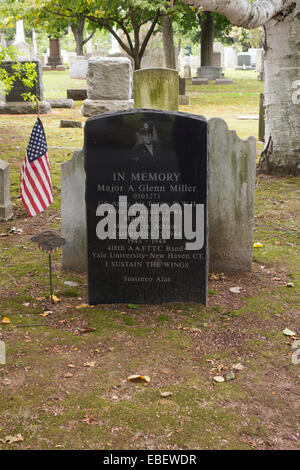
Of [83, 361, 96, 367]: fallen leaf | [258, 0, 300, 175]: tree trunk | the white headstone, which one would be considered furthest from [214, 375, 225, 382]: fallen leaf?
the white headstone

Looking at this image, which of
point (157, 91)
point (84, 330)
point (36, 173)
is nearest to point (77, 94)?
point (157, 91)

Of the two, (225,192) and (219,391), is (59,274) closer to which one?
(225,192)

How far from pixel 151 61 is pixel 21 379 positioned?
24677 millimetres

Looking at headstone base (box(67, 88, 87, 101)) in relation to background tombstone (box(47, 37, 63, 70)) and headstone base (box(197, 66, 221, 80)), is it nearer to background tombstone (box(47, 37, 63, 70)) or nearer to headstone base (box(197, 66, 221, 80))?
headstone base (box(197, 66, 221, 80))

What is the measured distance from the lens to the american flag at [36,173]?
226 inches

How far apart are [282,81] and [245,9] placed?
1480 millimetres

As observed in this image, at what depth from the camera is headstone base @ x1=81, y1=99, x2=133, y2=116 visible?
53.1 feet

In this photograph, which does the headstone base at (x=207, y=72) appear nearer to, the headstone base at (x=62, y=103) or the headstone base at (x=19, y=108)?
the headstone base at (x=62, y=103)

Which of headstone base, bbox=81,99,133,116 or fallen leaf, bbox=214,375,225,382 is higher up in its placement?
headstone base, bbox=81,99,133,116

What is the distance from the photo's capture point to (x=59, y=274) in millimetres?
6023

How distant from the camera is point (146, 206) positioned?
5.01 metres

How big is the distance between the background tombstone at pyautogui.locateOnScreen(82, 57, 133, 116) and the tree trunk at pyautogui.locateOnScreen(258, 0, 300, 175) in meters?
7.33
